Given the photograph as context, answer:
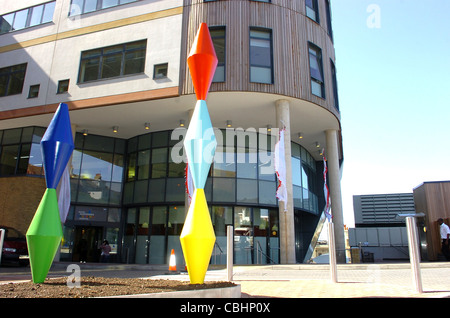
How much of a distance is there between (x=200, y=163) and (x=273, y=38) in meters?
12.5

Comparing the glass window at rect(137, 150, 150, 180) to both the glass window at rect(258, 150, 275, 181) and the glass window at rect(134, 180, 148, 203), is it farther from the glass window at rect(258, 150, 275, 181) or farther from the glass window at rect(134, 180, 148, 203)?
the glass window at rect(258, 150, 275, 181)

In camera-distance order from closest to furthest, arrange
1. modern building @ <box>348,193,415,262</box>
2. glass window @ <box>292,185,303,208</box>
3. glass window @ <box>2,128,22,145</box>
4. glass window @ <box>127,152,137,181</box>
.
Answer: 1. glass window @ <box>292,185,303,208</box>
2. glass window @ <box>2,128,22,145</box>
3. glass window @ <box>127,152,137,181</box>
4. modern building @ <box>348,193,415,262</box>

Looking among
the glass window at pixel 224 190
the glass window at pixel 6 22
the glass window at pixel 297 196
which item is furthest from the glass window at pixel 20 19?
the glass window at pixel 297 196

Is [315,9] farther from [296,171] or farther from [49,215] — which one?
[49,215]

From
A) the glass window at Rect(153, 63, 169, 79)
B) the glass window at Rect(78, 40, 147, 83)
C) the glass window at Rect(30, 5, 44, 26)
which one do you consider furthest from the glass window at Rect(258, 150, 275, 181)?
the glass window at Rect(30, 5, 44, 26)

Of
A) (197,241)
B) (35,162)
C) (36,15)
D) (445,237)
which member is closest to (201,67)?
(197,241)

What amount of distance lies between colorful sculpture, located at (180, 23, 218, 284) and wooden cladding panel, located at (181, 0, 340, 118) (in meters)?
9.14

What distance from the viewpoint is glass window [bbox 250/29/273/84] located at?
16.3 metres

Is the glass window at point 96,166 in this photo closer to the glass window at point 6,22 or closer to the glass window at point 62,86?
the glass window at point 62,86

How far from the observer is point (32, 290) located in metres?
5.13

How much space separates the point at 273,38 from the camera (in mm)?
16891

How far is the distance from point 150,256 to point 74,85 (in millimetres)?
9996

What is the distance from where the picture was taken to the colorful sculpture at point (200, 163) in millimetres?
5609

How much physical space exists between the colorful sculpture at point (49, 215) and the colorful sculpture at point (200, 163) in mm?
2419
